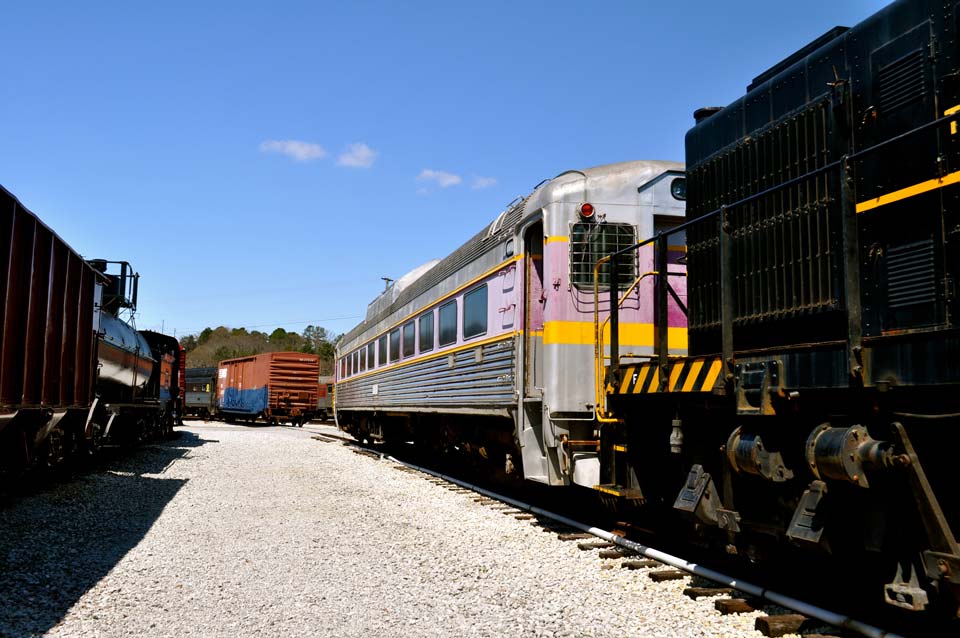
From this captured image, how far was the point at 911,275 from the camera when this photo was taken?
13.4 feet

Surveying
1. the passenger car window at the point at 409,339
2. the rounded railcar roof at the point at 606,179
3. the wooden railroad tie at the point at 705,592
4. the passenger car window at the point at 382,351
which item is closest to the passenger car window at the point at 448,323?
the passenger car window at the point at 409,339

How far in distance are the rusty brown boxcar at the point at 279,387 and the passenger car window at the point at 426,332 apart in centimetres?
2352

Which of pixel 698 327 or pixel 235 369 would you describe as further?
pixel 235 369

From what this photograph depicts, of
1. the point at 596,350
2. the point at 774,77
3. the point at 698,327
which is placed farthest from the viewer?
the point at 596,350

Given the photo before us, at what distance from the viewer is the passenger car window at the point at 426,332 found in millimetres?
12359

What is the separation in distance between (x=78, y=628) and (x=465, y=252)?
7.27 meters

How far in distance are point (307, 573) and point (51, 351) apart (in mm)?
4876

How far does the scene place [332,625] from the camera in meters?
4.75

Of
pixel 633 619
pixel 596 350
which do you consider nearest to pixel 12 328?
pixel 596 350

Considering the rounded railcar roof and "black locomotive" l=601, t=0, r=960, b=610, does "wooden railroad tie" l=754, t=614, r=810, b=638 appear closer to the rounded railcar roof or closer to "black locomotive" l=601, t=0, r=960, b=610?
"black locomotive" l=601, t=0, r=960, b=610

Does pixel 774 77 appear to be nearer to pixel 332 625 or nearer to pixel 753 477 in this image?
pixel 753 477

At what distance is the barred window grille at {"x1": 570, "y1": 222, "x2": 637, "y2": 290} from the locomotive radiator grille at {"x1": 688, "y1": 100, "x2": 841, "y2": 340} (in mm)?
1880

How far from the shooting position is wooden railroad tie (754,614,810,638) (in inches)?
171

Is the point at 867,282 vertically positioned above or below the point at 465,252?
below
